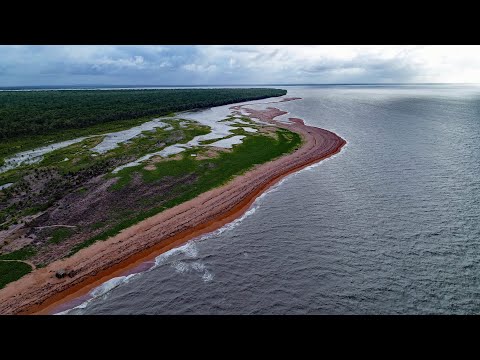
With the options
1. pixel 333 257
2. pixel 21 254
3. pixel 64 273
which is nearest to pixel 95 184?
pixel 21 254

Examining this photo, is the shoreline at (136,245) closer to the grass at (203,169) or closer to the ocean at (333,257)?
the grass at (203,169)

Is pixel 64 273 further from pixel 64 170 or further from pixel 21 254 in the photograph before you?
pixel 64 170

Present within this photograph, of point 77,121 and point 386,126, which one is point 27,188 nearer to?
point 77,121

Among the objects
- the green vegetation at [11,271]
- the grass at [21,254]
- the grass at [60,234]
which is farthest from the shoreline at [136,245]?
the grass at [60,234]

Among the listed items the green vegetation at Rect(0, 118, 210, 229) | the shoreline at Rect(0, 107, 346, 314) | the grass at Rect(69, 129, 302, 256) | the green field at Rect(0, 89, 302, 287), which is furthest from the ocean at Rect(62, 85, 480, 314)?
the green vegetation at Rect(0, 118, 210, 229)

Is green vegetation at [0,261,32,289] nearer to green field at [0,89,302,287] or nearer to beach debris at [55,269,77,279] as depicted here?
green field at [0,89,302,287]

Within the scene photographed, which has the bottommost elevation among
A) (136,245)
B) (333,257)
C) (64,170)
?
(333,257)
